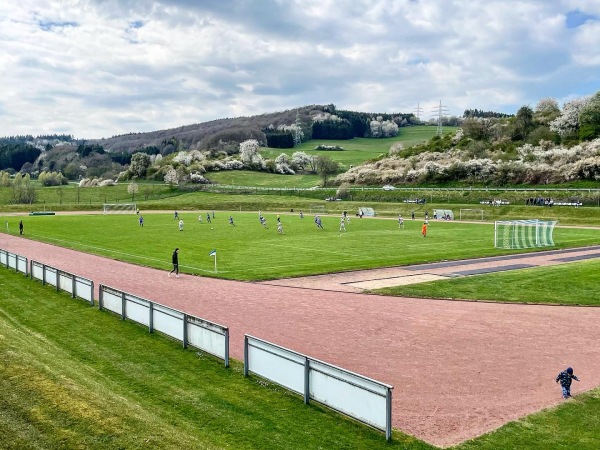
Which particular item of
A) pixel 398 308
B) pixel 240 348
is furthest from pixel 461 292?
pixel 240 348

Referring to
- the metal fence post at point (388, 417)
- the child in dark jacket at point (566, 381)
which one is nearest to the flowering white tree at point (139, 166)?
the child in dark jacket at point (566, 381)

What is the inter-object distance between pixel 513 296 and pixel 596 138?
9658cm

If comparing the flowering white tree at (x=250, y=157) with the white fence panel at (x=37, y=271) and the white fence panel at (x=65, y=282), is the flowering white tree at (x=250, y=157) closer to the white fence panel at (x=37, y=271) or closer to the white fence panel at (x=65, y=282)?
the white fence panel at (x=37, y=271)

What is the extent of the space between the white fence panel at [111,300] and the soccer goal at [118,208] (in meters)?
79.3

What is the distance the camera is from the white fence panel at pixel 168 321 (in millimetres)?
17531

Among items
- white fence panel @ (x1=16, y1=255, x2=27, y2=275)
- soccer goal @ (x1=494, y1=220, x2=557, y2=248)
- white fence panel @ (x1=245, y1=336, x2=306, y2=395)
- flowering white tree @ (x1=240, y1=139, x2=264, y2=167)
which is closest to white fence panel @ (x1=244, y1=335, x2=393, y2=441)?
white fence panel @ (x1=245, y1=336, x2=306, y2=395)

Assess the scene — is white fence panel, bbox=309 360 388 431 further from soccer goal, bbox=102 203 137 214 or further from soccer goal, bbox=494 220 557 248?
soccer goal, bbox=102 203 137 214

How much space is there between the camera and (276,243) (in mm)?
47875

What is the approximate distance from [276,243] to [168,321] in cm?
2992

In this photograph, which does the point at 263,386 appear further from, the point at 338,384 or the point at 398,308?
the point at 398,308

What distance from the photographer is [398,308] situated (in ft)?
77.7

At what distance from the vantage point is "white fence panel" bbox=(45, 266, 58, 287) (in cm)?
2668

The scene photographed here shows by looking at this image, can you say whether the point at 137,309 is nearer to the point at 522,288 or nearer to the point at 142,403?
the point at 142,403

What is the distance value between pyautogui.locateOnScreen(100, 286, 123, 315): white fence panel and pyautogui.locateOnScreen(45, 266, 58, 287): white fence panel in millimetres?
5518
